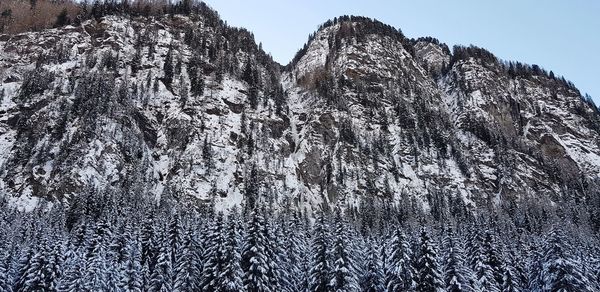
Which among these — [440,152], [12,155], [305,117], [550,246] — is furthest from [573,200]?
[12,155]

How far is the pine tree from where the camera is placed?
4956 cm

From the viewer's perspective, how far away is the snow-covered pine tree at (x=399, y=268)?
48031mm

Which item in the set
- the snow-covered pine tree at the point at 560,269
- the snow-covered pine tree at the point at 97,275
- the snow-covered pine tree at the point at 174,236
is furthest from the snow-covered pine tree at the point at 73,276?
the snow-covered pine tree at the point at 560,269

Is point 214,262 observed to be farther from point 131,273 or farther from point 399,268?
point 399,268

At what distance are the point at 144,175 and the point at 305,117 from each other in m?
76.0

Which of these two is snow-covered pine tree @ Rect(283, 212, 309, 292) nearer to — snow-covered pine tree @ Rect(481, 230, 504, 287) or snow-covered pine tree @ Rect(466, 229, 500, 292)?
snow-covered pine tree @ Rect(466, 229, 500, 292)

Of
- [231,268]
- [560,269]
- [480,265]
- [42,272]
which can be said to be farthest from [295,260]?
[560,269]

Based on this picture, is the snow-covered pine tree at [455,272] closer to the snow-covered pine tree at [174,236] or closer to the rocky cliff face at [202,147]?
the snow-covered pine tree at [174,236]

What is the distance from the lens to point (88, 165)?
133875 millimetres

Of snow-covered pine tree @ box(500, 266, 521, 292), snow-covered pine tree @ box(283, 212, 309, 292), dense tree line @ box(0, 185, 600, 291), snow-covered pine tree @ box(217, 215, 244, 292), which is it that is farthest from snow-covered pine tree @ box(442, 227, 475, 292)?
snow-covered pine tree @ box(217, 215, 244, 292)

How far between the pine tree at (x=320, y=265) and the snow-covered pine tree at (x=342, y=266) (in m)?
0.80

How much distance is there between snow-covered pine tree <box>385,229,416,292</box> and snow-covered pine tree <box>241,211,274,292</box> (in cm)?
1220

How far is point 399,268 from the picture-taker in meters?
48.4

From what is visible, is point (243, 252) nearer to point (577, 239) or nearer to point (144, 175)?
point (577, 239)
